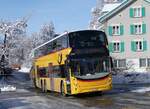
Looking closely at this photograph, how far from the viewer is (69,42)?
89.4ft

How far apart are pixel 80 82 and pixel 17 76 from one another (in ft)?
169

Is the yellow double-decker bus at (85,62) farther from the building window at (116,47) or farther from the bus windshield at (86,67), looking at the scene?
the building window at (116,47)

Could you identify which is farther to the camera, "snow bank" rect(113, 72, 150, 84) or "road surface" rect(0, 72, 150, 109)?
"snow bank" rect(113, 72, 150, 84)

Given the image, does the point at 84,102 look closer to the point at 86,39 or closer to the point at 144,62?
the point at 86,39

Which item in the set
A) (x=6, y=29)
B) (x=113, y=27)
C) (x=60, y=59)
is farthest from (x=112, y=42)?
(x=60, y=59)

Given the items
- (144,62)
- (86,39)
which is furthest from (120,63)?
(86,39)

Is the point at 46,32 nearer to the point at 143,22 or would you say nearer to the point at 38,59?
the point at 143,22

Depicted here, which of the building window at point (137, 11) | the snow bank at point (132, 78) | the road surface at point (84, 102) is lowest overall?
the road surface at point (84, 102)

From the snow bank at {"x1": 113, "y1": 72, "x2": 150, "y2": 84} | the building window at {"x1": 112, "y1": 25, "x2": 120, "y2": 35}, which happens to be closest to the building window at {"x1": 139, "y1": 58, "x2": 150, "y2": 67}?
the building window at {"x1": 112, "y1": 25, "x2": 120, "y2": 35}

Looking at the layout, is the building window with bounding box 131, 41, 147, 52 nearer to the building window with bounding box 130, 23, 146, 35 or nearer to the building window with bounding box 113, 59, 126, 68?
the building window with bounding box 130, 23, 146, 35

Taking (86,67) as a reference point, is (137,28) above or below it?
above

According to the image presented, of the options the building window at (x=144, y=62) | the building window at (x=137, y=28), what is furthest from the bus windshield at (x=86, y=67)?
the building window at (x=144, y=62)

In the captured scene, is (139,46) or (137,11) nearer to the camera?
(139,46)

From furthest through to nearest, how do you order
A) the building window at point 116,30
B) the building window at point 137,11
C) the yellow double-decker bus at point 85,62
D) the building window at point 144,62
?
the building window at point 116,30 → the building window at point 137,11 → the building window at point 144,62 → the yellow double-decker bus at point 85,62
